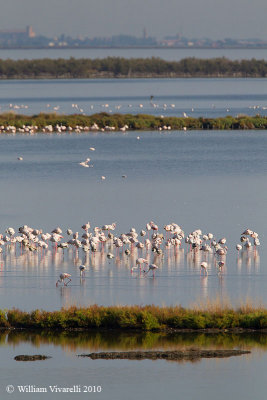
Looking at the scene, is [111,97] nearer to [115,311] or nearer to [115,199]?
[115,199]

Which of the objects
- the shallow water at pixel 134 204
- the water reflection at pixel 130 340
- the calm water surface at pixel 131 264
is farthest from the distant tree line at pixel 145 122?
the water reflection at pixel 130 340

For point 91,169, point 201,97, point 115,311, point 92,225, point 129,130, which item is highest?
point 201,97

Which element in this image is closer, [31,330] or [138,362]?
[138,362]

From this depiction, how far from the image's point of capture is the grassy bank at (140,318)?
1892 centimetres

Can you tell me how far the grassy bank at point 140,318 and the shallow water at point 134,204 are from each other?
1.84 m

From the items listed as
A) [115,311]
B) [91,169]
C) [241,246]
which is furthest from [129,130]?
[115,311]

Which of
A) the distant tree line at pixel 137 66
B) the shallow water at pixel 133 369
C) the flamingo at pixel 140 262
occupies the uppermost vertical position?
the distant tree line at pixel 137 66

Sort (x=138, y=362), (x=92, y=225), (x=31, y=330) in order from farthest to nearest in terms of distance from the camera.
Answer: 1. (x=92, y=225)
2. (x=31, y=330)
3. (x=138, y=362)

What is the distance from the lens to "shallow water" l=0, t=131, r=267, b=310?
22891 mm

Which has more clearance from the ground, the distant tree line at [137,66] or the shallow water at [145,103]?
the distant tree line at [137,66]

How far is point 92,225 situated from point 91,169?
20058 mm

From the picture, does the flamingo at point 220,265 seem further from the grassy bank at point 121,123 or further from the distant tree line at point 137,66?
the distant tree line at point 137,66

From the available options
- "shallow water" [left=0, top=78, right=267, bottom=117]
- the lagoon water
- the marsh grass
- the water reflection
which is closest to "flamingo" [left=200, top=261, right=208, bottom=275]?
the lagoon water

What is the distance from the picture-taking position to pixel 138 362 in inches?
689
